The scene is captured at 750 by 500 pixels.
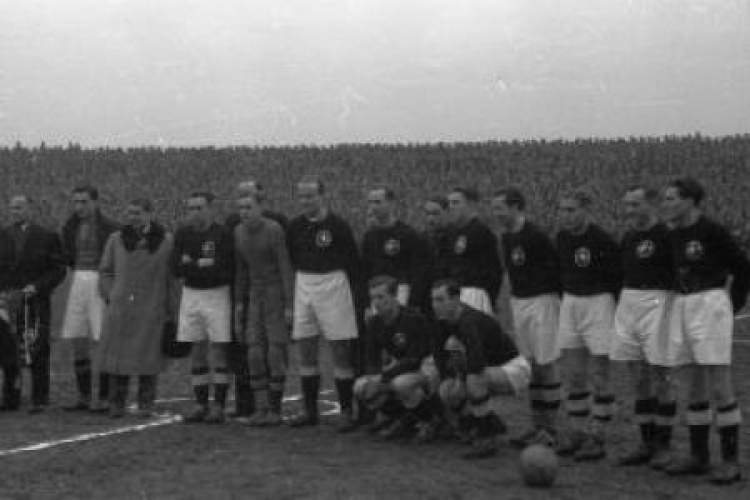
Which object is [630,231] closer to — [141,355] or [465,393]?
[465,393]

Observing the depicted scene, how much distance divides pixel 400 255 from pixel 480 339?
5.22 ft

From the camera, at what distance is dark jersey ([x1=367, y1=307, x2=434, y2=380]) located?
38.4ft

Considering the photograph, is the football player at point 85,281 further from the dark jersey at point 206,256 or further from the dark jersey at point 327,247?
the dark jersey at point 327,247

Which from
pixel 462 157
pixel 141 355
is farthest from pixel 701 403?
pixel 462 157

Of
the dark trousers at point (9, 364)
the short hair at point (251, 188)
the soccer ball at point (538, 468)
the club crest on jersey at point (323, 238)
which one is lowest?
the soccer ball at point (538, 468)

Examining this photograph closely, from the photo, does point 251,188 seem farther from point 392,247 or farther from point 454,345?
point 454,345

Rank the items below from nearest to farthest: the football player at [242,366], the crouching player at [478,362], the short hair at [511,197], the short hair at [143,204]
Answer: the crouching player at [478,362] < the short hair at [511,197] < the football player at [242,366] < the short hair at [143,204]

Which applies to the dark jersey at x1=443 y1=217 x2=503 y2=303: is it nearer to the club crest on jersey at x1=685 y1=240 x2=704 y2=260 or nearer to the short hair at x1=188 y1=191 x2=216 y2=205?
the club crest on jersey at x1=685 y1=240 x2=704 y2=260

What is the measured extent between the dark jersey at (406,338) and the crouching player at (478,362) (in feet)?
1.47

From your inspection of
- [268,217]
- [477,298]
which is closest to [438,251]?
[477,298]

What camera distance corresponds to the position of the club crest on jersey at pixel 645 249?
10.2 metres

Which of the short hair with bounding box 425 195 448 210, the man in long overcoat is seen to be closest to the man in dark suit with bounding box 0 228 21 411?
the man in long overcoat

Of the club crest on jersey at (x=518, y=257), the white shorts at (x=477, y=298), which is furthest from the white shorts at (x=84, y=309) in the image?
the club crest on jersey at (x=518, y=257)

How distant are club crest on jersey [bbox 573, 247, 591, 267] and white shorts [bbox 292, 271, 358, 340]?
8.44 ft
